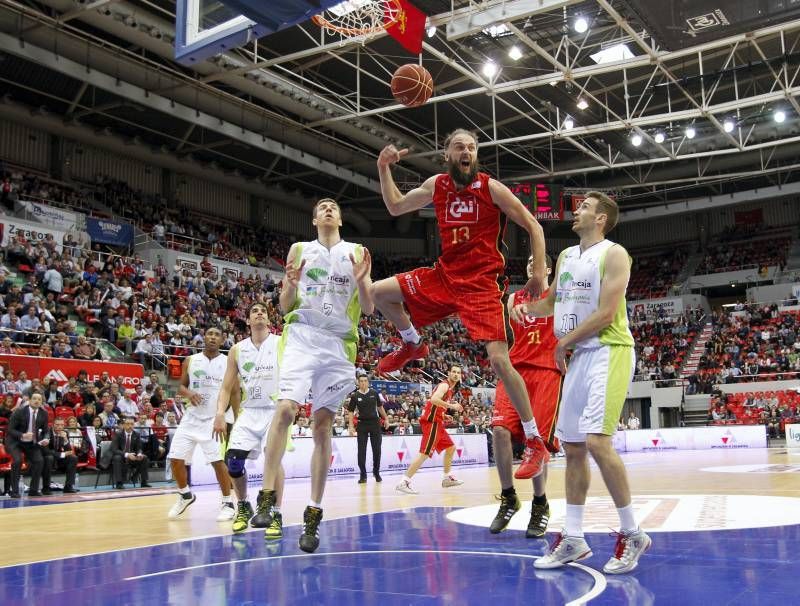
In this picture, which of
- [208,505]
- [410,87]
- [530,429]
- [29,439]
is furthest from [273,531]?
[29,439]

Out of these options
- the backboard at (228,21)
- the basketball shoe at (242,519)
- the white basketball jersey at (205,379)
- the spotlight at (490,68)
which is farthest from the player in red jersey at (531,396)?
the spotlight at (490,68)

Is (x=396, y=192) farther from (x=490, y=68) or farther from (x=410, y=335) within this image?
(x=490, y=68)

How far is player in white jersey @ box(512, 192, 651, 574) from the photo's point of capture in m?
4.34

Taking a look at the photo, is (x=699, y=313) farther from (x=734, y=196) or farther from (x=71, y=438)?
(x=71, y=438)

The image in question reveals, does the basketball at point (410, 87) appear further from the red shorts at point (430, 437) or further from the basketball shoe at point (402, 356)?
the red shorts at point (430, 437)

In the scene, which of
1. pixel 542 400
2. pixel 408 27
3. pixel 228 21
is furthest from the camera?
pixel 408 27

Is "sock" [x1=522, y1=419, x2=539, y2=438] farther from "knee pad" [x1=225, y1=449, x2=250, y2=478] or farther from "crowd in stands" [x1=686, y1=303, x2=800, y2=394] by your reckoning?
"crowd in stands" [x1=686, y1=303, x2=800, y2=394]

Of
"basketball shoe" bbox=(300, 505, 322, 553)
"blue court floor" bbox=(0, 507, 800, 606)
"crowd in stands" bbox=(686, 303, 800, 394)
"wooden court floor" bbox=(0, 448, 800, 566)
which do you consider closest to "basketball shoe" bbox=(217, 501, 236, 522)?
"wooden court floor" bbox=(0, 448, 800, 566)

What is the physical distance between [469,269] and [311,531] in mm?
2042

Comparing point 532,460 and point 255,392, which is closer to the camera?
point 532,460

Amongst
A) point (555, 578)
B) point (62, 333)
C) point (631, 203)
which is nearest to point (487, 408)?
point (62, 333)

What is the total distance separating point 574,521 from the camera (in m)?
4.50

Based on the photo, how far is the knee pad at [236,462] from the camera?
7.16 meters

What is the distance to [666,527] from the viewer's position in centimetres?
589
